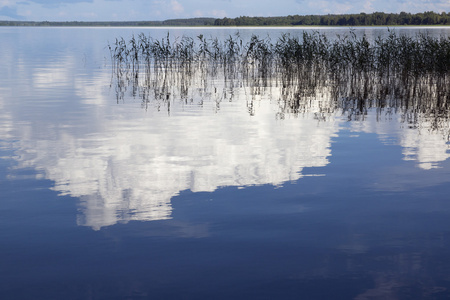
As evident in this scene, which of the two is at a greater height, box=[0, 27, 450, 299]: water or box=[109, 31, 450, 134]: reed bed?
box=[109, 31, 450, 134]: reed bed

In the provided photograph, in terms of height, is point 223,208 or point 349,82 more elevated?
point 349,82

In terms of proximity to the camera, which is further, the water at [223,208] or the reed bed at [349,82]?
the reed bed at [349,82]

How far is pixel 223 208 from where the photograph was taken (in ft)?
21.5

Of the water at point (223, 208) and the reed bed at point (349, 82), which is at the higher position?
the reed bed at point (349, 82)

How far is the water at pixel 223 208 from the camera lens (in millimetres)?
4711

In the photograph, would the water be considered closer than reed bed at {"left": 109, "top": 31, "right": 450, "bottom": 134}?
Yes

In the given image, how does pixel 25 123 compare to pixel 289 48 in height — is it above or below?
below

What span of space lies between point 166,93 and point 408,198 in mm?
11794

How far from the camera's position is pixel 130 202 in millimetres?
6711

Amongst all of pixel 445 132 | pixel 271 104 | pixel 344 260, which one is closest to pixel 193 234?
pixel 344 260

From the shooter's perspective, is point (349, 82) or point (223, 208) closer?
point (223, 208)

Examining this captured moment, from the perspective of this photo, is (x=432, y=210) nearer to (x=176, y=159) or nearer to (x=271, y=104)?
(x=176, y=159)

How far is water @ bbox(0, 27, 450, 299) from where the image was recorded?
4.71 metres

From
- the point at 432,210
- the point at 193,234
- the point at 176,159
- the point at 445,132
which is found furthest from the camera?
the point at 445,132
